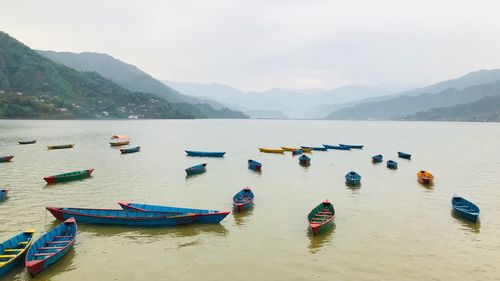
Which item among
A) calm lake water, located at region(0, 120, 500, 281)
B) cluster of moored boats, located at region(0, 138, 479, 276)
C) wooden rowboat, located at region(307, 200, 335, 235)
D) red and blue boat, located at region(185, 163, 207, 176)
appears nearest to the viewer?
cluster of moored boats, located at region(0, 138, 479, 276)

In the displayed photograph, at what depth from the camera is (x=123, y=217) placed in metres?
31.0

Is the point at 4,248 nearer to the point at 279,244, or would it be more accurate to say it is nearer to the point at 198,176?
the point at 279,244

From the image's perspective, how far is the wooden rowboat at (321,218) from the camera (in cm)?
2930

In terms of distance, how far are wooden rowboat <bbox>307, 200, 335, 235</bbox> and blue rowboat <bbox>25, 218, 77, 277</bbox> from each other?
20382 mm

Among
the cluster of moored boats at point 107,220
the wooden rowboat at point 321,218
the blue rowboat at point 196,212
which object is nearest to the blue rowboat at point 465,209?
the cluster of moored boats at point 107,220

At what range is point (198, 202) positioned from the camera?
136 feet

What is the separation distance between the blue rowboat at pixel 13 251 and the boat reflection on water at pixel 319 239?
21427 mm

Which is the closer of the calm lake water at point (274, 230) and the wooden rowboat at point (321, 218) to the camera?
the calm lake water at point (274, 230)

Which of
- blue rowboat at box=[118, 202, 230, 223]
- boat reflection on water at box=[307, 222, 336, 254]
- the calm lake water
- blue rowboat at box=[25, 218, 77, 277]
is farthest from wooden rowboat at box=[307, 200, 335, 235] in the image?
blue rowboat at box=[25, 218, 77, 277]

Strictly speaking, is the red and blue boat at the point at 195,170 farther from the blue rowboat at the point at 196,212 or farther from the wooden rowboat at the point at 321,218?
the wooden rowboat at the point at 321,218

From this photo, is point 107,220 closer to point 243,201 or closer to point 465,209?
point 243,201

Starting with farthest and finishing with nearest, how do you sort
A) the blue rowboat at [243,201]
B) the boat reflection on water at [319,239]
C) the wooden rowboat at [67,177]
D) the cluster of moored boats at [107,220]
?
1. the wooden rowboat at [67,177]
2. the blue rowboat at [243,201]
3. the boat reflection on water at [319,239]
4. the cluster of moored boats at [107,220]

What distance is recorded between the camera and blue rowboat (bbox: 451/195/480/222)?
112ft

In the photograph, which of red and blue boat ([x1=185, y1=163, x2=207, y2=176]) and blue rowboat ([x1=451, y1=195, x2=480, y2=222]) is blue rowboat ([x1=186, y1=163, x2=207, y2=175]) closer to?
red and blue boat ([x1=185, y1=163, x2=207, y2=176])
